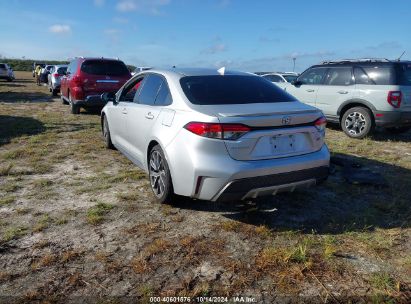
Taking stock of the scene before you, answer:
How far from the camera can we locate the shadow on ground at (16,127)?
8312 millimetres

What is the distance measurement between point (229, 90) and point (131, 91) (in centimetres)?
219

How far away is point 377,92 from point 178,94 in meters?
5.80

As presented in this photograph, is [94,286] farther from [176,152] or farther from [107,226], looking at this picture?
[176,152]

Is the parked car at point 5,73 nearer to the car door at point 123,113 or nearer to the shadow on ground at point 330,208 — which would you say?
the car door at point 123,113

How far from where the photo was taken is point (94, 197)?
183 inches

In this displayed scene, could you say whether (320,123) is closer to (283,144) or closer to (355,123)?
(283,144)

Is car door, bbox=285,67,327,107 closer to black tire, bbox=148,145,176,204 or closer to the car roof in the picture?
the car roof

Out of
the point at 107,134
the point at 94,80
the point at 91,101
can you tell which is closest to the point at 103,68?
the point at 94,80

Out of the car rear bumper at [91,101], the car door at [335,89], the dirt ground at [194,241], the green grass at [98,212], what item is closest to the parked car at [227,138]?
the dirt ground at [194,241]

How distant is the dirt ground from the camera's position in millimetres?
2826

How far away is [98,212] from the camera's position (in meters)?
4.17

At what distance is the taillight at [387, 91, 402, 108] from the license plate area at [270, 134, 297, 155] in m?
5.30

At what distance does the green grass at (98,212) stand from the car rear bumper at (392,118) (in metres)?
6.38

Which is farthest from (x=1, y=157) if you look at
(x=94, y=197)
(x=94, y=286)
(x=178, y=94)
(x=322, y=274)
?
(x=322, y=274)
